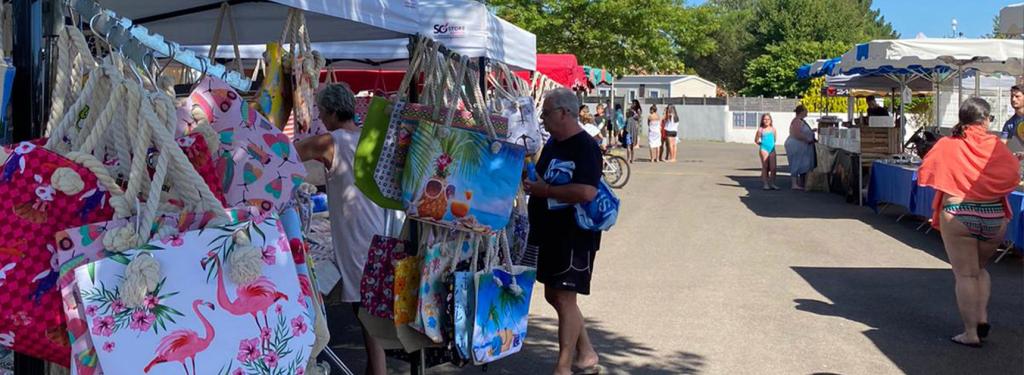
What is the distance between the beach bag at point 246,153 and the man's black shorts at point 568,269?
9.84ft

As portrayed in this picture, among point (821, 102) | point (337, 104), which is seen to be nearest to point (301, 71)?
point (337, 104)

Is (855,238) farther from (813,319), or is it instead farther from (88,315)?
(88,315)

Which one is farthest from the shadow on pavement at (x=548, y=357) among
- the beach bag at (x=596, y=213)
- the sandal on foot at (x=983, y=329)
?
the sandal on foot at (x=983, y=329)

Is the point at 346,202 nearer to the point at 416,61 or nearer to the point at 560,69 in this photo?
the point at 416,61

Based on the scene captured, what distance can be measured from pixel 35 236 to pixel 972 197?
5.92 m

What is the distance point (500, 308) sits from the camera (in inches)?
168

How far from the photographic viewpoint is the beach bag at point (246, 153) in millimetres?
2262

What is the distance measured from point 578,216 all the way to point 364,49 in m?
4.29

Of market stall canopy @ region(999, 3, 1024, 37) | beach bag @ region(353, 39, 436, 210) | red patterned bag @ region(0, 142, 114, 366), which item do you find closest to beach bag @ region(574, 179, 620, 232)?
beach bag @ region(353, 39, 436, 210)

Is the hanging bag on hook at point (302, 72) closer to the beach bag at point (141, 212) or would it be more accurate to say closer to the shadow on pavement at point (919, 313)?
the beach bag at point (141, 212)

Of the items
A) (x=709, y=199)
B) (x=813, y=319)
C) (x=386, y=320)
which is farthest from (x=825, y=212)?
(x=386, y=320)

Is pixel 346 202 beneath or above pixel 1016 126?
beneath

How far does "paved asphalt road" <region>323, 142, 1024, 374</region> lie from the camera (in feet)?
20.7

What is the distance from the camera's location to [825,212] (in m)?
14.8
